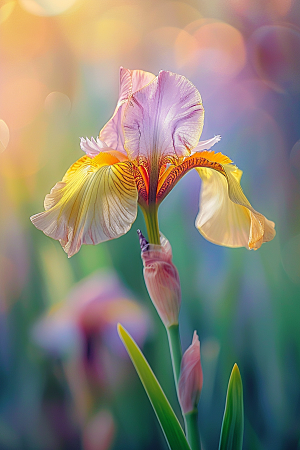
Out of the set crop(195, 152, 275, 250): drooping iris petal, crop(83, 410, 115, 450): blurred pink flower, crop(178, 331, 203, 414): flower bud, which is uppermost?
crop(195, 152, 275, 250): drooping iris petal

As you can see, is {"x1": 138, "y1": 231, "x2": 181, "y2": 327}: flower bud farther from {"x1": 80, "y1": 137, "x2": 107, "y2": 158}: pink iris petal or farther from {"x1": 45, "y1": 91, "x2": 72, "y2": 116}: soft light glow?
{"x1": 45, "y1": 91, "x2": 72, "y2": 116}: soft light glow

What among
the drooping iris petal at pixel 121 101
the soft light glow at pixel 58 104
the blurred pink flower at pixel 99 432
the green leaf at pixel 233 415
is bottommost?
the blurred pink flower at pixel 99 432

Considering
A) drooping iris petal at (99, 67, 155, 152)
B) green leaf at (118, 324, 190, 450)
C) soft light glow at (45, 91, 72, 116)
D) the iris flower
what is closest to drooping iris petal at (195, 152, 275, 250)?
the iris flower

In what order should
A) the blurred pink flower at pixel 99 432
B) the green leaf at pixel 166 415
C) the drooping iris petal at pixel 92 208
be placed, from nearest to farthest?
1. the drooping iris petal at pixel 92 208
2. the green leaf at pixel 166 415
3. the blurred pink flower at pixel 99 432

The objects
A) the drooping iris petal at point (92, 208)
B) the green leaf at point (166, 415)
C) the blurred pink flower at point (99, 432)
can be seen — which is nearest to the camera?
the drooping iris petal at point (92, 208)

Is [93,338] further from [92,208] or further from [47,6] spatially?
[47,6]

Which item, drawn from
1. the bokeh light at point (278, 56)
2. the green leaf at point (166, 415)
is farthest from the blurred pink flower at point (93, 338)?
the bokeh light at point (278, 56)

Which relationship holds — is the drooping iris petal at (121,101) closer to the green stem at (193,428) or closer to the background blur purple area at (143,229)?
the background blur purple area at (143,229)
